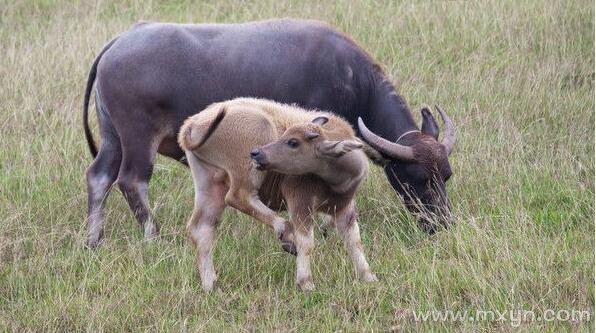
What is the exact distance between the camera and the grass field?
646 cm

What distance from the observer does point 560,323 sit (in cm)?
597

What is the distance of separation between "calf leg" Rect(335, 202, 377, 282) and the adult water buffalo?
90 centimetres

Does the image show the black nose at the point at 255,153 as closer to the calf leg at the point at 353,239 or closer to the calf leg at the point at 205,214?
the calf leg at the point at 205,214

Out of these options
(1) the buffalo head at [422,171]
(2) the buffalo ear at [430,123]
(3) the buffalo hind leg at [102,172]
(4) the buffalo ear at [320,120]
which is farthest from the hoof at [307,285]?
(3) the buffalo hind leg at [102,172]

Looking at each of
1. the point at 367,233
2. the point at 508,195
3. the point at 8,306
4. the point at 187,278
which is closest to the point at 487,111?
the point at 508,195

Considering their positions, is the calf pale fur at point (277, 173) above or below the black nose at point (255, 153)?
below

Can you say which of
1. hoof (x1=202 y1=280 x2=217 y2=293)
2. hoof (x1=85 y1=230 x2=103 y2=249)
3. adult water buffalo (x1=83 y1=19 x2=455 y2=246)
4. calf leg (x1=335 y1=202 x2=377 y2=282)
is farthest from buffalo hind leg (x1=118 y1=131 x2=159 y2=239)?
calf leg (x1=335 y1=202 x2=377 y2=282)

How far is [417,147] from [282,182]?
4.34 feet

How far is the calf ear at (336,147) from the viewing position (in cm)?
670

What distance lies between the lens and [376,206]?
27.3 feet

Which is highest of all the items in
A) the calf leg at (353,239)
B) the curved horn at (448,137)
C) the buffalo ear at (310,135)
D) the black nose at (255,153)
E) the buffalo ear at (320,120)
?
the buffalo ear at (310,135)

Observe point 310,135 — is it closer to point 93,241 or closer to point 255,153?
point 255,153

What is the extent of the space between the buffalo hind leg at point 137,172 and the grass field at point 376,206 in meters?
0.20

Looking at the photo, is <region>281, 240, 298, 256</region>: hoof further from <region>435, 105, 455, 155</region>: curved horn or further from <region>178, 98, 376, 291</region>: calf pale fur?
<region>435, 105, 455, 155</region>: curved horn
